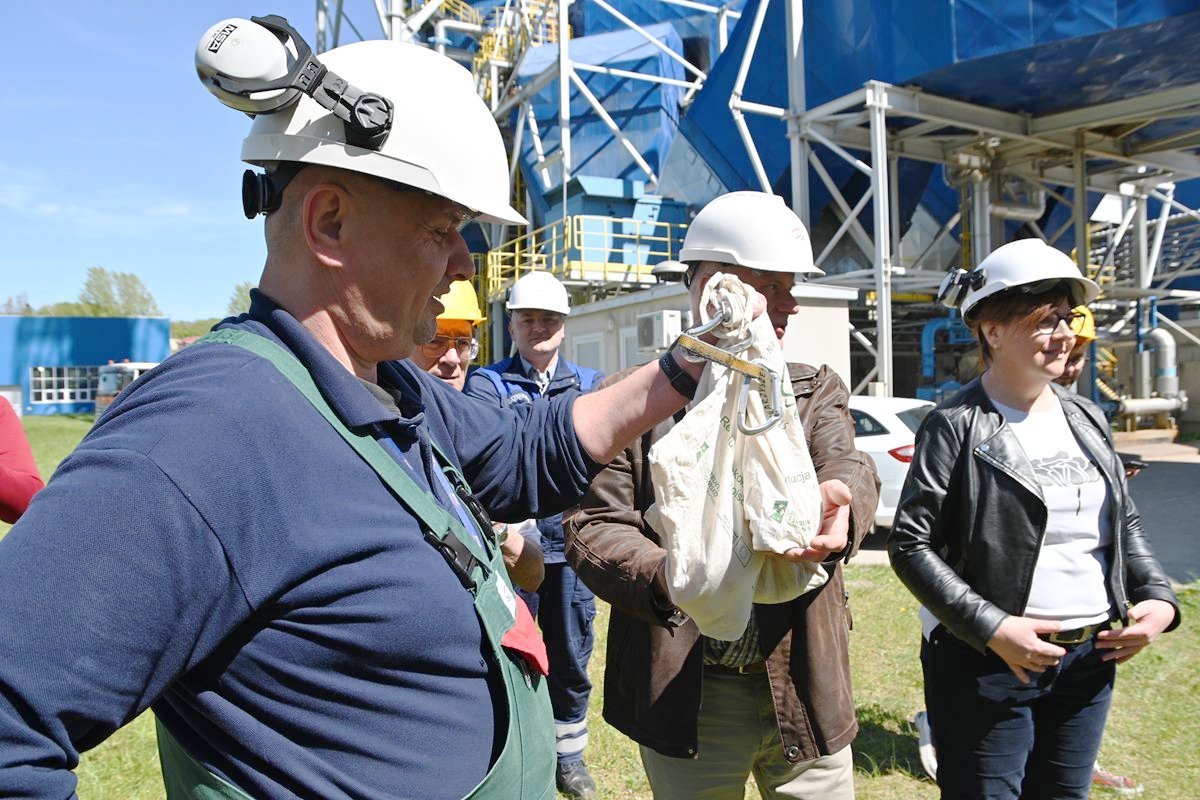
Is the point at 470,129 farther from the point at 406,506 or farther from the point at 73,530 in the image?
the point at 73,530

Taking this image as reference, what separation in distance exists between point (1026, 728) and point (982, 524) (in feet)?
1.90

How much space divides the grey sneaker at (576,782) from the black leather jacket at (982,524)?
1923 millimetres

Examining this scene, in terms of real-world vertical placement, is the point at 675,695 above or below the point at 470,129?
below

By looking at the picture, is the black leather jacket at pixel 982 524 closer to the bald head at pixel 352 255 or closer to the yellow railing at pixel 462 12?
the bald head at pixel 352 255

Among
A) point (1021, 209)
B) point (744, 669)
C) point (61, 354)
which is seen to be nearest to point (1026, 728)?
point (744, 669)

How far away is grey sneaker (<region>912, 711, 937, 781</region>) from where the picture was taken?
11.7 feet

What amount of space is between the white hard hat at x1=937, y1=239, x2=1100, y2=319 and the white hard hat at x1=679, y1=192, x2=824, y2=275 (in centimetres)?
71

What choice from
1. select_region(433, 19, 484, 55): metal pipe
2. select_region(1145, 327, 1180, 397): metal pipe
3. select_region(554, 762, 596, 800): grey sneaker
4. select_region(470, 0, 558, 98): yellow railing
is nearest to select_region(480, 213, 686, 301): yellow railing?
select_region(470, 0, 558, 98): yellow railing


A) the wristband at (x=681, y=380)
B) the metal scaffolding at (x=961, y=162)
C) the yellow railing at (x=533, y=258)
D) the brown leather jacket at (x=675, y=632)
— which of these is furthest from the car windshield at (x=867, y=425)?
the yellow railing at (x=533, y=258)

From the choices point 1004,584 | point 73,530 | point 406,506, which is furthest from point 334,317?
point 1004,584

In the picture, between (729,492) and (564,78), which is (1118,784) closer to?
(729,492)

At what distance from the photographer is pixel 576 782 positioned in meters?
3.56

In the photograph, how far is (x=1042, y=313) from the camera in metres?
2.39

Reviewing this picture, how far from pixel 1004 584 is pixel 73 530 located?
2303 millimetres
